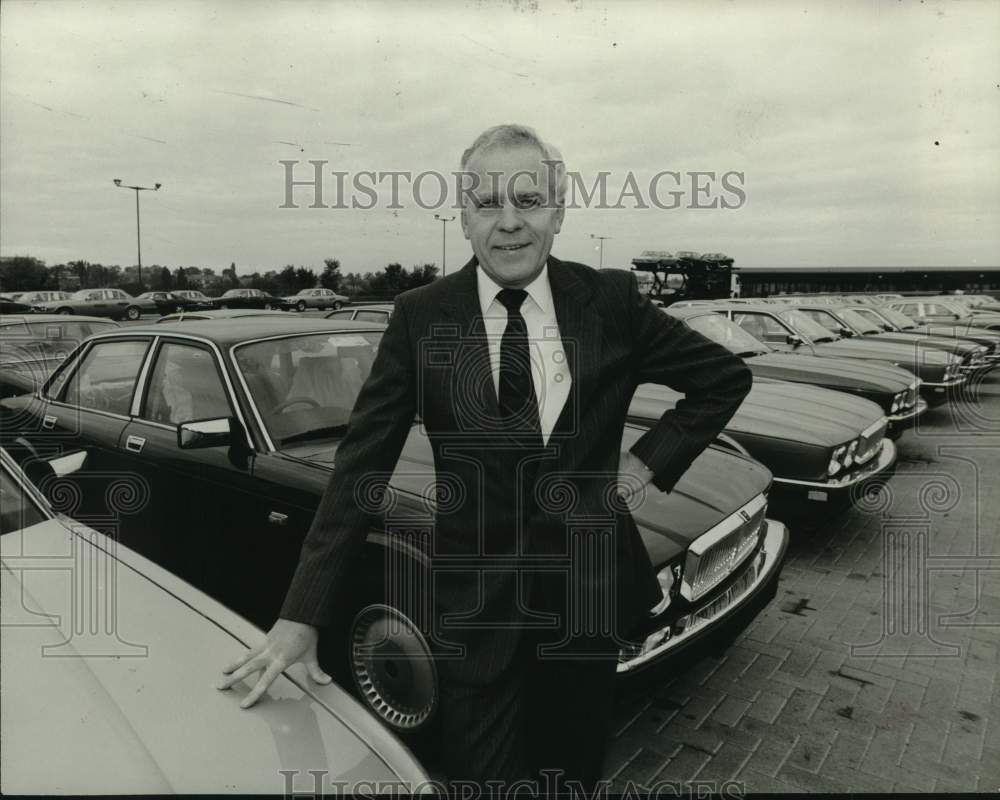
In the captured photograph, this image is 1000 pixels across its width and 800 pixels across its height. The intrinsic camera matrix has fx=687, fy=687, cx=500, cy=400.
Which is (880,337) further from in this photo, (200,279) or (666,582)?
(200,279)

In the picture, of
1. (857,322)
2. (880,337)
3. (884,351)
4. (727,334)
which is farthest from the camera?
(857,322)

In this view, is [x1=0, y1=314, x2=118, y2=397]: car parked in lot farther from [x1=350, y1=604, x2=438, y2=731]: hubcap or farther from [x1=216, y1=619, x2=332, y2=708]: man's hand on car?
[x1=216, y1=619, x2=332, y2=708]: man's hand on car

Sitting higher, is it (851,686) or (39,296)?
(39,296)

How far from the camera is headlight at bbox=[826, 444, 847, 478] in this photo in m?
4.06

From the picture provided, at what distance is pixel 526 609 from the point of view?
4.62 feet

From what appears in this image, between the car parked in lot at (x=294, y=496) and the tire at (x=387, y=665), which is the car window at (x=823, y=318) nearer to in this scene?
the car parked in lot at (x=294, y=496)

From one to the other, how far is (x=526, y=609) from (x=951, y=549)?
4220 mm

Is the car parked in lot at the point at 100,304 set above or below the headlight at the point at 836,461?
above

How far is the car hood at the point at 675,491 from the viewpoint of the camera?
2332 millimetres

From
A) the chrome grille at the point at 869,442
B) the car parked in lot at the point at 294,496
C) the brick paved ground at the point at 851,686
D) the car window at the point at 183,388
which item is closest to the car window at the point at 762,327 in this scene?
the chrome grille at the point at 869,442

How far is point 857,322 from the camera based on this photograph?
33.3 ft

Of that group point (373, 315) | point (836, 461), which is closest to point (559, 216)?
point (836, 461)

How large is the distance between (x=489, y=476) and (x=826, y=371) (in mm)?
5820

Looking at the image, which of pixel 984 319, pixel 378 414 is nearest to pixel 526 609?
pixel 378 414
